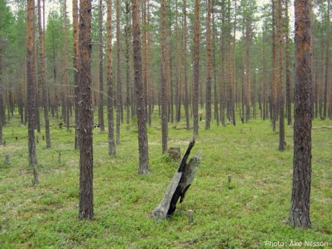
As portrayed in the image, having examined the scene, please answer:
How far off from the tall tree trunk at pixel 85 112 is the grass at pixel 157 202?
0.59 m

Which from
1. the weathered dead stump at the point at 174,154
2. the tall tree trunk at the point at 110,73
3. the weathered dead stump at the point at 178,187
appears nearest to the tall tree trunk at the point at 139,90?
the weathered dead stump at the point at 174,154

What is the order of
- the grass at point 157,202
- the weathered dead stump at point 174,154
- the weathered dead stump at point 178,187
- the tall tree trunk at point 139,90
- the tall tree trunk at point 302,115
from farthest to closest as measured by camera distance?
the weathered dead stump at point 174,154, the tall tree trunk at point 139,90, the weathered dead stump at point 178,187, the tall tree trunk at point 302,115, the grass at point 157,202

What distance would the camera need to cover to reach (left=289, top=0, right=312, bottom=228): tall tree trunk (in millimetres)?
6367

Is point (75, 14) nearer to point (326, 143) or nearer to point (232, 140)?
point (232, 140)

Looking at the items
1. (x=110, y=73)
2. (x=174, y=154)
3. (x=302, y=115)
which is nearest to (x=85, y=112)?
(x=302, y=115)

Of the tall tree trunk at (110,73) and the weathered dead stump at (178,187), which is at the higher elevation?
the tall tree trunk at (110,73)

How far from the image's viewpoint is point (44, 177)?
11438 millimetres

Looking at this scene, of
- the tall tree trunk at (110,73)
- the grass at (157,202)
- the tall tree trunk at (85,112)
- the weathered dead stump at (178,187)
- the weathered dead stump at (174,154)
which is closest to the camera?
the grass at (157,202)

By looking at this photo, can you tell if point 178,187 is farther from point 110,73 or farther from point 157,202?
point 110,73

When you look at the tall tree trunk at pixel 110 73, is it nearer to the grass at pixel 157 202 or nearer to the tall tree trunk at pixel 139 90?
the grass at pixel 157 202

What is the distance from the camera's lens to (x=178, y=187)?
315 inches

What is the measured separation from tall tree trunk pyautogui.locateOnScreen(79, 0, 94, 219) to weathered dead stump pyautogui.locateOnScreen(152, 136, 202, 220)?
1.93m

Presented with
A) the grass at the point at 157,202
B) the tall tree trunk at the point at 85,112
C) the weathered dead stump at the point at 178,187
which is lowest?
the grass at the point at 157,202

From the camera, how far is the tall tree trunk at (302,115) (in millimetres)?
6367
